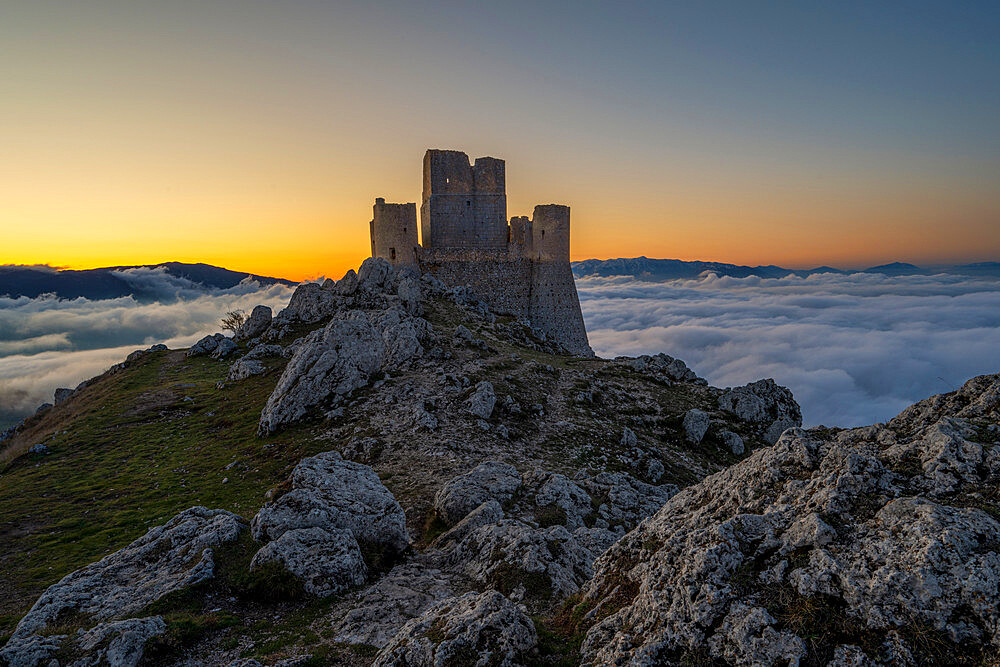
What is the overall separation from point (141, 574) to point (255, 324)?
140 ft

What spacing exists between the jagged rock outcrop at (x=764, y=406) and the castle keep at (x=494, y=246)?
2580 centimetres

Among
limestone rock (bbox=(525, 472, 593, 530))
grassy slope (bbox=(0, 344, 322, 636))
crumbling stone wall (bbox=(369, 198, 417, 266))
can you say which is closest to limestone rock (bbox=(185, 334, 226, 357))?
grassy slope (bbox=(0, 344, 322, 636))

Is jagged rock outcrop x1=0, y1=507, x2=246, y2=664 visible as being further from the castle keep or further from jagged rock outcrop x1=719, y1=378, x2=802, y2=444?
the castle keep

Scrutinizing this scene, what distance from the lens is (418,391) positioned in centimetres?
2936

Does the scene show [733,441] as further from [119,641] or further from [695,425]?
[119,641]

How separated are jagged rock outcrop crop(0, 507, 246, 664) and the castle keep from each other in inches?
1750

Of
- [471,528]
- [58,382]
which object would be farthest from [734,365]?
[58,382]

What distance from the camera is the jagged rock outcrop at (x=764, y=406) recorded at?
3381 centimetres

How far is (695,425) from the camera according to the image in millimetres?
31219

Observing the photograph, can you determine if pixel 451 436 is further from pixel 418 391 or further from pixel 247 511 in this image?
pixel 247 511

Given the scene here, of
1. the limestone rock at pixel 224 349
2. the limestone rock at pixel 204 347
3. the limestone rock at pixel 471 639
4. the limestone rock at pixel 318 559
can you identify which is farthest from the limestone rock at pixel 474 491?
the limestone rock at pixel 204 347

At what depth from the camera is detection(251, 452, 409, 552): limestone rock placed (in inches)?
538

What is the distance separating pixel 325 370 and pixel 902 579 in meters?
28.5

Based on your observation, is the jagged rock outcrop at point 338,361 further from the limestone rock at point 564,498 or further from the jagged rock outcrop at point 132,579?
the limestone rock at point 564,498
